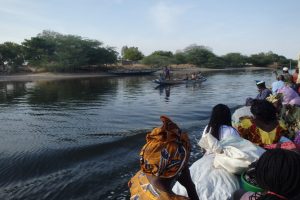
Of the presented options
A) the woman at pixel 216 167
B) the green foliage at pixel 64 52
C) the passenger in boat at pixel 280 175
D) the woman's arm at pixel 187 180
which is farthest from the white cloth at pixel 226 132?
the green foliage at pixel 64 52

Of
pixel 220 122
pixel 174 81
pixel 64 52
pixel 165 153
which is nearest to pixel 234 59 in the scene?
pixel 64 52

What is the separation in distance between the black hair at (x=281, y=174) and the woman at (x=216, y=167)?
6.29ft

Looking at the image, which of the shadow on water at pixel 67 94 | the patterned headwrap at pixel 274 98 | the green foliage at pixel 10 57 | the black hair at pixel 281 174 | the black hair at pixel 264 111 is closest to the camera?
the black hair at pixel 281 174

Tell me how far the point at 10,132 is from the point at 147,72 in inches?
1768

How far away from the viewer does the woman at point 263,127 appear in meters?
5.09

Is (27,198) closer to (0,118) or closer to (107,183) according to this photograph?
(107,183)

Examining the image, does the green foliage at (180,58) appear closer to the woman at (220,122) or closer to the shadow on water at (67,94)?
the shadow on water at (67,94)

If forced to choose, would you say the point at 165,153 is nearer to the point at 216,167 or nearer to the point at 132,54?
the point at 216,167

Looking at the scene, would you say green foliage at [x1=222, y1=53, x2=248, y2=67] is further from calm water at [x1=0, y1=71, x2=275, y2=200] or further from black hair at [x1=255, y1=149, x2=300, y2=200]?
black hair at [x1=255, y1=149, x2=300, y2=200]

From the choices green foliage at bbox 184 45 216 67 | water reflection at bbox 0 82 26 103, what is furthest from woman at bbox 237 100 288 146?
green foliage at bbox 184 45 216 67

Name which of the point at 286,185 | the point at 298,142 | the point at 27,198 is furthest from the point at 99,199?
the point at 286,185

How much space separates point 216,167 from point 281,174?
228 cm

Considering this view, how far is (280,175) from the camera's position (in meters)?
2.07

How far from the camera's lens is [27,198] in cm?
653
